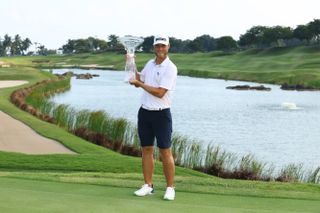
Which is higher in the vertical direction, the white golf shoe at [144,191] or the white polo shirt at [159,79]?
the white polo shirt at [159,79]

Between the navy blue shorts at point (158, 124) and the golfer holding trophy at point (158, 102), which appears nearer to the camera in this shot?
the golfer holding trophy at point (158, 102)

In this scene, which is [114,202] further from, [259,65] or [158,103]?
[259,65]

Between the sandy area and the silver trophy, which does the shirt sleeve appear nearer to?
the silver trophy

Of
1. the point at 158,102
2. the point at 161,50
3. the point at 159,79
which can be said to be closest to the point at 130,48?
the point at 161,50

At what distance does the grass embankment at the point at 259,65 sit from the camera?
84688 millimetres

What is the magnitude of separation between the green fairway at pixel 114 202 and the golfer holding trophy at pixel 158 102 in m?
0.31

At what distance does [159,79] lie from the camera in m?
7.07

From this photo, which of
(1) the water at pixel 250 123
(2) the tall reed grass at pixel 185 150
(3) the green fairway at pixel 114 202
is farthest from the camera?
(1) the water at pixel 250 123

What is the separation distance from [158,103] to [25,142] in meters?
11.2

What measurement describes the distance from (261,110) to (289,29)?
107463 millimetres

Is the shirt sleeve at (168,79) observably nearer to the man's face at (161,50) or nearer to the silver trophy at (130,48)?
the man's face at (161,50)

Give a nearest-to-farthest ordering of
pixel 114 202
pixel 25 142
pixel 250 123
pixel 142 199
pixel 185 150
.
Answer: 1. pixel 114 202
2. pixel 142 199
3. pixel 25 142
4. pixel 185 150
5. pixel 250 123

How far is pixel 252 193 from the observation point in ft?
24.5

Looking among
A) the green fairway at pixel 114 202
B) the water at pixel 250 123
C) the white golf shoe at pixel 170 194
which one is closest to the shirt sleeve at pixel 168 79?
the white golf shoe at pixel 170 194
